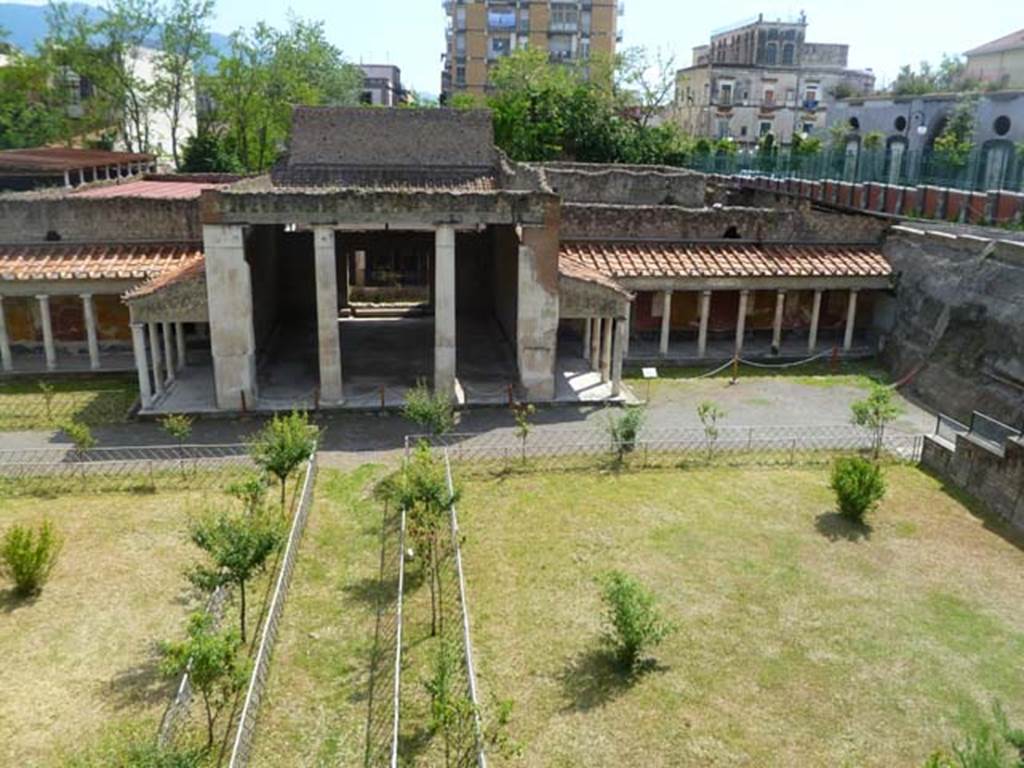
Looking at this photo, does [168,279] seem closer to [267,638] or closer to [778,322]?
[267,638]

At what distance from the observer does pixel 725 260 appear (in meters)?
32.8

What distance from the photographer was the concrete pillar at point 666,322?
31047 millimetres

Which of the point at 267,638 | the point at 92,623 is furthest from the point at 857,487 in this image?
the point at 92,623

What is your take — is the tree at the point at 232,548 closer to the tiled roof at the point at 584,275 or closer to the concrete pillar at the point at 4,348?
the tiled roof at the point at 584,275

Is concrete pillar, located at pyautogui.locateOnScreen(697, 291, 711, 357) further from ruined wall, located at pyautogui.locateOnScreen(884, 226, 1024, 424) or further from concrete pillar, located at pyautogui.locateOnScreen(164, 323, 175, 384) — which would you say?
concrete pillar, located at pyautogui.locateOnScreen(164, 323, 175, 384)

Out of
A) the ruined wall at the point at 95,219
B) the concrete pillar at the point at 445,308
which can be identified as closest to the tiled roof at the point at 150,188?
the ruined wall at the point at 95,219

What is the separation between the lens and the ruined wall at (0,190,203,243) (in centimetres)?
3052

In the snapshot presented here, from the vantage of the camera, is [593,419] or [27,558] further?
[593,419]

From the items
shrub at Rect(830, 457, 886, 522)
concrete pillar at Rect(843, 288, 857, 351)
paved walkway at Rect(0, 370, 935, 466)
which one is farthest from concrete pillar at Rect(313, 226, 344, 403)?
concrete pillar at Rect(843, 288, 857, 351)

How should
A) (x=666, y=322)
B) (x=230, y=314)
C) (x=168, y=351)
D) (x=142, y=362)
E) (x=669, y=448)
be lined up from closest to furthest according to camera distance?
(x=669, y=448) < (x=230, y=314) < (x=142, y=362) < (x=168, y=351) < (x=666, y=322)

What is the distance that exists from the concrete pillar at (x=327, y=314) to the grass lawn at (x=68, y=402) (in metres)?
5.67

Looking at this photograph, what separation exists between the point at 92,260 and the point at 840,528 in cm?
2428

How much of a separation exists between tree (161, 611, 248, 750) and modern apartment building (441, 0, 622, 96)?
95.2 m

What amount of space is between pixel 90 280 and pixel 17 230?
4331mm
